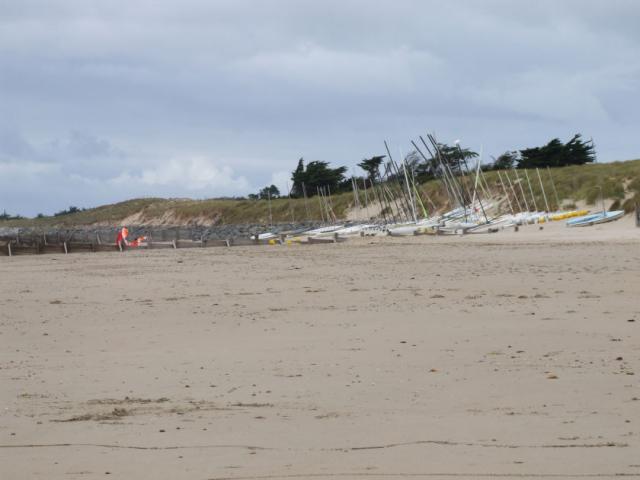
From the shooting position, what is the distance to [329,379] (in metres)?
8.13

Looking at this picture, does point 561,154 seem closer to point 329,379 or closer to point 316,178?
point 316,178

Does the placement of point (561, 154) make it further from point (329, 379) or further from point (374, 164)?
point (329, 379)

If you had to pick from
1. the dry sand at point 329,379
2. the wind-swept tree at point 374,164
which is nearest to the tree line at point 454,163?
the wind-swept tree at point 374,164

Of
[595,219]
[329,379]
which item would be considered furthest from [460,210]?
[329,379]

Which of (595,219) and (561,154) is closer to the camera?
(595,219)

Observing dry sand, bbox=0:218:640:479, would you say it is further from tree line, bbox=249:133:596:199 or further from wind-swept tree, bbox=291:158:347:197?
wind-swept tree, bbox=291:158:347:197

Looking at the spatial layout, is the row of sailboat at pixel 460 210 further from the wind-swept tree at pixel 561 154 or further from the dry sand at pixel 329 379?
the dry sand at pixel 329 379

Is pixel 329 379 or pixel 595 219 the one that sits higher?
pixel 595 219

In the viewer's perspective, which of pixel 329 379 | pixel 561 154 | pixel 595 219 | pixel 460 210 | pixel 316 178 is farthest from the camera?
pixel 316 178

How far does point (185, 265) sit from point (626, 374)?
1779 cm

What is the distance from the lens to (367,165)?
271 ft

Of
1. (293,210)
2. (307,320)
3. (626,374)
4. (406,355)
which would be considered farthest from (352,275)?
(293,210)

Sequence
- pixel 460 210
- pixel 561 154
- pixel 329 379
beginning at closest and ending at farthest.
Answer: pixel 329 379
pixel 460 210
pixel 561 154

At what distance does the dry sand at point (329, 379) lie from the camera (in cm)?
553
